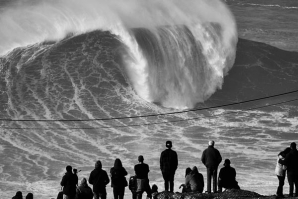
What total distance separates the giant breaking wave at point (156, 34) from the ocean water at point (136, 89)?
5cm

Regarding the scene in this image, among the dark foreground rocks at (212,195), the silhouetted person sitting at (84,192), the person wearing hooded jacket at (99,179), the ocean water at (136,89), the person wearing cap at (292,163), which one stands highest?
the ocean water at (136,89)

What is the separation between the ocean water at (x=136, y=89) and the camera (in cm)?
2436

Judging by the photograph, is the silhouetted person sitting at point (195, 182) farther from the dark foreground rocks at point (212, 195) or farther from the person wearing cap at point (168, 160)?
the person wearing cap at point (168, 160)

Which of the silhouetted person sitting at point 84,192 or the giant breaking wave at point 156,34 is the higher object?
the giant breaking wave at point 156,34

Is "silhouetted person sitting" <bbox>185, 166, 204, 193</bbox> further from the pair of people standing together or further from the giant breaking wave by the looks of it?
the giant breaking wave

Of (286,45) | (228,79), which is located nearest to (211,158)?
(228,79)

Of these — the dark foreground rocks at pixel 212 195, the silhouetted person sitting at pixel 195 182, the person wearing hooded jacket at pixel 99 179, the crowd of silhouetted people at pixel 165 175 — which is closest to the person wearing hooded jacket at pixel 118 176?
the crowd of silhouetted people at pixel 165 175

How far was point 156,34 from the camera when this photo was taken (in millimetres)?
35125

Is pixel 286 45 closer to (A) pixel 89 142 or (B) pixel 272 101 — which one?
(B) pixel 272 101

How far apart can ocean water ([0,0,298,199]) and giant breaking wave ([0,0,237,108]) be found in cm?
5

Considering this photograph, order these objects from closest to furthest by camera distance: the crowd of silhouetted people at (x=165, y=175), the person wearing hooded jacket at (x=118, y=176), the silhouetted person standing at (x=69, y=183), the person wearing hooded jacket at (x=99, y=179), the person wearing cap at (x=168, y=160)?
the silhouetted person standing at (x=69, y=183) < the crowd of silhouetted people at (x=165, y=175) < the person wearing hooded jacket at (x=99, y=179) < the person wearing hooded jacket at (x=118, y=176) < the person wearing cap at (x=168, y=160)

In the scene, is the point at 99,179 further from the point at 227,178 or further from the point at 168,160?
the point at 227,178

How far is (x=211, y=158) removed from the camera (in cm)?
1566

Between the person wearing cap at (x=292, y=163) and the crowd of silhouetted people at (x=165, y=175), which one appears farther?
the person wearing cap at (x=292, y=163)
